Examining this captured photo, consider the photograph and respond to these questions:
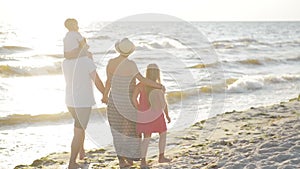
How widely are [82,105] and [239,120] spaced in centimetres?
468

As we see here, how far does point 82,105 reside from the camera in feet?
18.2

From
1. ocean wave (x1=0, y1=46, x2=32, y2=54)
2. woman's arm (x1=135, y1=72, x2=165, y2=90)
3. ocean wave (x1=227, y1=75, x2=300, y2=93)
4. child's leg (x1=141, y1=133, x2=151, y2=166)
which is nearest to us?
woman's arm (x1=135, y1=72, x2=165, y2=90)

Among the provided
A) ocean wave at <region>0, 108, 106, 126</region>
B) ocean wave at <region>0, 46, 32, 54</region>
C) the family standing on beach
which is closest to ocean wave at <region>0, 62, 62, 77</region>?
ocean wave at <region>0, 46, 32, 54</region>

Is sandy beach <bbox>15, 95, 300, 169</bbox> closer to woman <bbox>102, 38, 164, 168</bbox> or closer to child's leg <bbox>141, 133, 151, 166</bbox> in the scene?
child's leg <bbox>141, 133, 151, 166</bbox>

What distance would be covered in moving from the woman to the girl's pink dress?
3.4 inches

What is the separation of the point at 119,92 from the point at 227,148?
1967mm

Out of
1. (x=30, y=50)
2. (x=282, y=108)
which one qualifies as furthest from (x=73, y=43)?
(x=30, y=50)

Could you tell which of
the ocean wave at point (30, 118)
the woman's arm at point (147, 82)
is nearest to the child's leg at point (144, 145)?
the woman's arm at point (147, 82)

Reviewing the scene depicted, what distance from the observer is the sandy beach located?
17.3 ft

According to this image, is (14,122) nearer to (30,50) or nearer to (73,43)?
(73,43)

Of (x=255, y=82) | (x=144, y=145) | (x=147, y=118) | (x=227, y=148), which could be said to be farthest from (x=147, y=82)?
(x=255, y=82)

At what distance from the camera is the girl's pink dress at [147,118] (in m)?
5.53

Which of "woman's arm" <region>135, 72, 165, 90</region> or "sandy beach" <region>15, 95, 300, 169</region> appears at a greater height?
"woman's arm" <region>135, 72, 165, 90</region>

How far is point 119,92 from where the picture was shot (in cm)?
540
